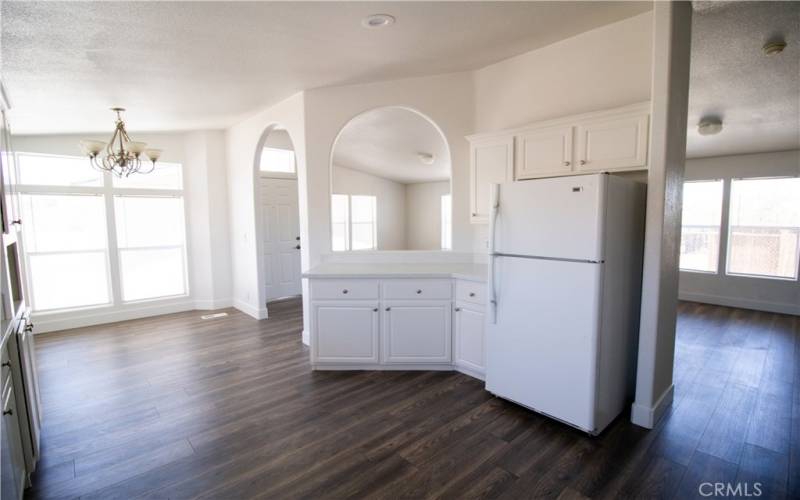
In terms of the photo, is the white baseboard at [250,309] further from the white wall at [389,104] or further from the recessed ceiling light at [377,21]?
the recessed ceiling light at [377,21]

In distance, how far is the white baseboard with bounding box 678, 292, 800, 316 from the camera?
519cm

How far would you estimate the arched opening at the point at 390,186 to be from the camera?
5836mm

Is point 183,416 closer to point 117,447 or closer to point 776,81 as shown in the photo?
point 117,447

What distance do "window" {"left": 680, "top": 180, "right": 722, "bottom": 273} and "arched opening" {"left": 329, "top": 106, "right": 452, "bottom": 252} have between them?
3.83 m

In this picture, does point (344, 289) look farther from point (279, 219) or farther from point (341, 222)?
point (341, 222)

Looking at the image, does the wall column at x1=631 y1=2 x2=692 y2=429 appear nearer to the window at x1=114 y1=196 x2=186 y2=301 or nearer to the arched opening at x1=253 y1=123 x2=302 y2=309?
the arched opening at x1=253 y1=123 x2=302 y2=309

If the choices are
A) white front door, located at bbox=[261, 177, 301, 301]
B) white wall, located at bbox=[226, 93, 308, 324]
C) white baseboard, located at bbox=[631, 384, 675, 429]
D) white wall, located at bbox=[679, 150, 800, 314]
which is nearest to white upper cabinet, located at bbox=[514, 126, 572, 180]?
white baseboard, located at bbox=[631, 384, 675, 429]

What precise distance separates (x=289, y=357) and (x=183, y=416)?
3.74 ft

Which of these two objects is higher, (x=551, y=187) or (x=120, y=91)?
(x=120, y=91)

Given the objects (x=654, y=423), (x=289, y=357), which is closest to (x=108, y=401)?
(x=289, y=357)

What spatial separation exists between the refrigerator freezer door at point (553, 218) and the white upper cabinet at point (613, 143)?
0.53 metres

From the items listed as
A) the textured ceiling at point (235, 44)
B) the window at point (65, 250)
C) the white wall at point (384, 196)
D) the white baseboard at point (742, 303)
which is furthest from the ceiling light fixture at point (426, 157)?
the window at point (65, 250)

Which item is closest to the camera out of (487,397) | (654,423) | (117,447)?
(117,447)

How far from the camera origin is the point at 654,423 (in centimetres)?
243
